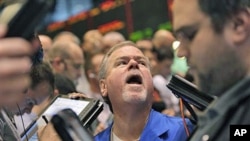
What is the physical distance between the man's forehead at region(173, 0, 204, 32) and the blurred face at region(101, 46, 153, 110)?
1394 millimetres

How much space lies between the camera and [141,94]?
3.07m

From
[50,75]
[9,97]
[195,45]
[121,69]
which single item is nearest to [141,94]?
[121,69]

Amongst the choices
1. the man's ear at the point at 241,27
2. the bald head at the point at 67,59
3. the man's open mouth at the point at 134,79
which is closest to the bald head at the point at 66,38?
the bald head at the point at 67,59

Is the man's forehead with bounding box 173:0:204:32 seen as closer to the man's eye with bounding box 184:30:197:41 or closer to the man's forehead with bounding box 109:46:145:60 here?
the man's eye with bounding box 184:30:197:41

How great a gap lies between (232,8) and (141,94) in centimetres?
154

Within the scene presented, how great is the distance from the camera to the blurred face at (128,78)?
308cm

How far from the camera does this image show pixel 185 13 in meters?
1.64

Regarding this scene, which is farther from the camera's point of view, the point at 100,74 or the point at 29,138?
the point at 100,74

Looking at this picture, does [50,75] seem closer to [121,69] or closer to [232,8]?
[121,69]

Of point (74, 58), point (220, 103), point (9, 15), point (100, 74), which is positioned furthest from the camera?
point (74, 58)

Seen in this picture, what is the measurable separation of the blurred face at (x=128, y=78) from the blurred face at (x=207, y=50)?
4.64ft

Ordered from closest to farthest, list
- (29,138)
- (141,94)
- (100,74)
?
(29,138)
(141,94)
(100,74)

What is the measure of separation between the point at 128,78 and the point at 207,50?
158cm

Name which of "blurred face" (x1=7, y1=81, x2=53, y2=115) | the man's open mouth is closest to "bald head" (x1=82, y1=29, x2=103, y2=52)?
"blurred face" (x1=7, y1=81, x2=53, y2=115)
